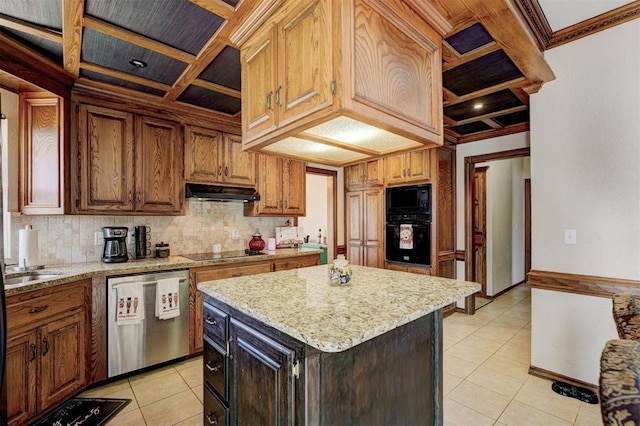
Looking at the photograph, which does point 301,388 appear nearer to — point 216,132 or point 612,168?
point 612,168

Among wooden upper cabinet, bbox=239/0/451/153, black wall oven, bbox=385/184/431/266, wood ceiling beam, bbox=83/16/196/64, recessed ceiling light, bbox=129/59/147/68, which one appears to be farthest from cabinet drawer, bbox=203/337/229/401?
black wall oven, bbox=385/184/431/266

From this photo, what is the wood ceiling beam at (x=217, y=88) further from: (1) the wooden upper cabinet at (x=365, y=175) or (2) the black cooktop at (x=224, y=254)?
(1) the wooden upper cabinet at (x=365, y=175)

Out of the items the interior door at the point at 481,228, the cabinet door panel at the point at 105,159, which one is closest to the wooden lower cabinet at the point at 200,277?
the cabinet door panel at the point at 105,159

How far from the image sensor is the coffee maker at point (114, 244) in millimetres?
2643

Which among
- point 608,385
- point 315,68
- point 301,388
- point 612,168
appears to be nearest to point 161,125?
point 315,68

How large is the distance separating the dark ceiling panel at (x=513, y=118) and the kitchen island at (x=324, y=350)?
280cm

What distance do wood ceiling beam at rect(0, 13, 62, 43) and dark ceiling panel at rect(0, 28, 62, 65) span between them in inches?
3.3

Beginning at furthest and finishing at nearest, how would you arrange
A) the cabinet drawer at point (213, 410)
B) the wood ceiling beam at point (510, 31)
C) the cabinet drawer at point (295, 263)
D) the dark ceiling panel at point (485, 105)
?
the cabinet drawer at point (295, 263) → the dark ceiling panel at point (485, 105) → the wood ceiling beam at point (510, 31) → the cabinet drawer at point (213, 410)

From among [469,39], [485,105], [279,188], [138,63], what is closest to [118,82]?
[138,63]

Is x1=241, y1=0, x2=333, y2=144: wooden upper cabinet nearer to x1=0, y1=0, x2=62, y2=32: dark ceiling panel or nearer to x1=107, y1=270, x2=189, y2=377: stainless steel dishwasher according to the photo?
x1=0, y1=0, x2=62, y2=32: dark ceiling panel

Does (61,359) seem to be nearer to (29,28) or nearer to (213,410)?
(213,410)

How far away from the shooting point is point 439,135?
1646mm

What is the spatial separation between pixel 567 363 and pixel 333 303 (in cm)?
229

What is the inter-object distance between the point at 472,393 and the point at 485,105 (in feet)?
9.23
